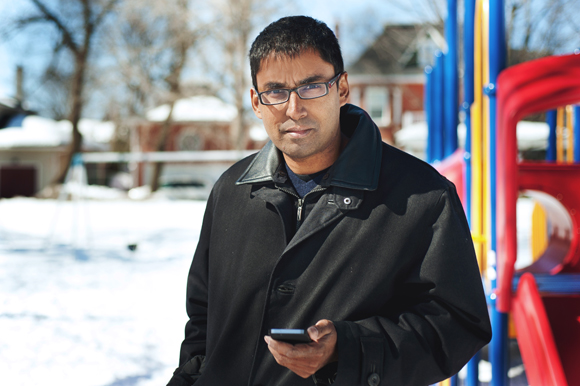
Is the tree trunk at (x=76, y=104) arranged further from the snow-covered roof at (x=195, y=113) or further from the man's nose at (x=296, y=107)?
the man's nose at (x=296, y=107)

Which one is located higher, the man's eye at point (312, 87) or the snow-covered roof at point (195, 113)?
the snow-covered roof at point (195, 113)

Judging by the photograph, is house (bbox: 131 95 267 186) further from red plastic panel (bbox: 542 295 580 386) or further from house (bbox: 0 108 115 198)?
red plastic panel (bbox: 542 295 580 386)

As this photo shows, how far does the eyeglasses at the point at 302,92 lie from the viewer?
1.59 meters

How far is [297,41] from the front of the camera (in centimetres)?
157

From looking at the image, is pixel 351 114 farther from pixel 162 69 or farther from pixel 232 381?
pixel 162 69

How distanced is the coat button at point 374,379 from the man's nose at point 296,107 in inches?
29.1

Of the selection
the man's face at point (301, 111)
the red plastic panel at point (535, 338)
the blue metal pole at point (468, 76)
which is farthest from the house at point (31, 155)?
the man's face at point (301, 111)

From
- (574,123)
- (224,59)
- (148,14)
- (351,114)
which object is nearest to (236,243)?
(351,114)

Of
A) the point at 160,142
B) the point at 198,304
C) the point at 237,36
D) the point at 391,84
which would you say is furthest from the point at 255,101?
the point at 391,84

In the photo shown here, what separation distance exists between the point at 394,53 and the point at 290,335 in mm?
30961

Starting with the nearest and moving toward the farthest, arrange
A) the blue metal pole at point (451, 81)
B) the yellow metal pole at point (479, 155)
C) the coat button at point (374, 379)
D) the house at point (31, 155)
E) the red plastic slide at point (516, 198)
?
the coat button at point (374, 379), the red plastic slide at point (516, 198), the yellow metal pole at point (479, 155), the blue metal pole at point (451, 81), the house at point (31, 155)

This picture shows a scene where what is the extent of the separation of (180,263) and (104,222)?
7202 millimetres

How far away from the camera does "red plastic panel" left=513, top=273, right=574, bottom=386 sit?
88.7 inches

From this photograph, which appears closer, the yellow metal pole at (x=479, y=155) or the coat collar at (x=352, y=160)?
the coat collar at (x=352, y=160)
